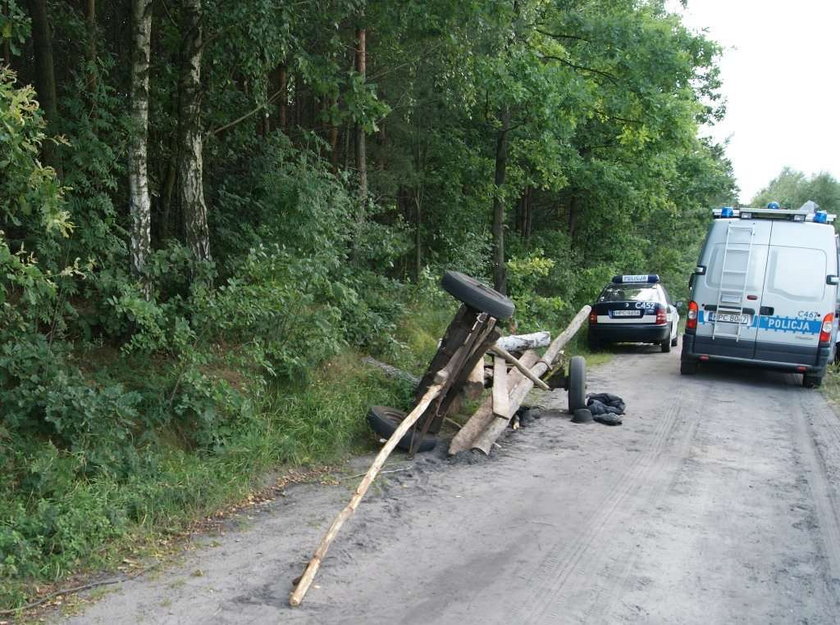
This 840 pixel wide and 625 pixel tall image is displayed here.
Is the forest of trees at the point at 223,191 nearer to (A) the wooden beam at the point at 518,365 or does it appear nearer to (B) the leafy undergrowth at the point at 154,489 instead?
(B) the leafy undergrowth at the point at 154,489

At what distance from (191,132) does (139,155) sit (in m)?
1.00

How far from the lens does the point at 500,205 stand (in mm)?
18188

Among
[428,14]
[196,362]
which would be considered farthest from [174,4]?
[196,362]

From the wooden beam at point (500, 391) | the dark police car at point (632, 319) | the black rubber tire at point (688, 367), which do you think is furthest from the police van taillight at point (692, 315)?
the wooden beam at point (500, 391)

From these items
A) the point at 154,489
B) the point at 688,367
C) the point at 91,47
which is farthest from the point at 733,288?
the point at 91,47

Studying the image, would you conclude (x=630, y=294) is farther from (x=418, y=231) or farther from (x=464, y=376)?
(x=464, y=376)

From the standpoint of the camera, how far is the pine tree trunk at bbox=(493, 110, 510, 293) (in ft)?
57.8

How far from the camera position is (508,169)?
61.0ft

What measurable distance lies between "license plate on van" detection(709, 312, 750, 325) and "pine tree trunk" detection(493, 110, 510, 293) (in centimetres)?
622

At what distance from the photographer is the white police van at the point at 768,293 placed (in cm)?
1216

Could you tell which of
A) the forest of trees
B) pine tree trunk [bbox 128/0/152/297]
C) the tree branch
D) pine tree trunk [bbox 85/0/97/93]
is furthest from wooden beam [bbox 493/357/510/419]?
the tree branch

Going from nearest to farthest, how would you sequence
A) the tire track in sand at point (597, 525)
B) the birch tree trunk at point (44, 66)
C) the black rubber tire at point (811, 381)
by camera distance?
the tire track in sand at point (597, 525), the birch tree trunk at point (44, 66), the black rubber tire at point (811, 381)

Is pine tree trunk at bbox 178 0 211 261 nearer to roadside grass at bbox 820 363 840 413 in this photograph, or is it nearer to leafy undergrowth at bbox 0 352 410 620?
leafy undergrowth at bbox 0 352 410 620

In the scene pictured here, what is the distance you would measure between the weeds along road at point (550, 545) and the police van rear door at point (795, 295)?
12.6ft
